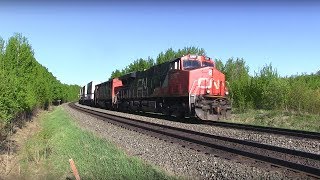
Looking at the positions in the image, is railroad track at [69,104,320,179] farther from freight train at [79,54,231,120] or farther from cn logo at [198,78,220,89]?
cn logo at [198,78,220,89]

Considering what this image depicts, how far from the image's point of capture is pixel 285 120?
931 inches

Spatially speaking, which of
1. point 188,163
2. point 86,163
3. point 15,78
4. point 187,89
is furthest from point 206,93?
point 86,163

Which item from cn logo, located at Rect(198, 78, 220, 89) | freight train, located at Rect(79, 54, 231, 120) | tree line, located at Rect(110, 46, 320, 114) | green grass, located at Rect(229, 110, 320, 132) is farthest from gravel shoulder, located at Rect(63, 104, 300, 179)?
tree line, located at Rect(110, 46, 320, 114)

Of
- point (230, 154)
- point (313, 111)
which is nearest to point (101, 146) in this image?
point (230, 154)

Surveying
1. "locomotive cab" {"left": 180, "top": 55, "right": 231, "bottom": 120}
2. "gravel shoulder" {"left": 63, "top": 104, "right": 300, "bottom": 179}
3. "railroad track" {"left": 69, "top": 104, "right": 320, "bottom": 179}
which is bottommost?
"gravel shoulder" {"left": 63, "top": 104, "right": 300, "bottom": 179}

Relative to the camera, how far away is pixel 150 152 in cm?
1174

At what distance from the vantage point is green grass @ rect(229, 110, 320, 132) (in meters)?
21.0

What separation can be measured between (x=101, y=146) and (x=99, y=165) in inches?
126

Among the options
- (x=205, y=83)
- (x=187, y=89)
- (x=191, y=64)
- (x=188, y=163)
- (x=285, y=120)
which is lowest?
(x=188, y=163)

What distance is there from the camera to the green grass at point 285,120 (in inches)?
825

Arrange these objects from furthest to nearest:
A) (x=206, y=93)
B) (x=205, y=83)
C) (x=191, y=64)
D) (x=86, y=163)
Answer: (x=191, y=64) < (x=205, y=83) < (x=206, y=93) < (x=86, y=163)

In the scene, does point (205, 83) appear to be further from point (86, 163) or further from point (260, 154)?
point (86, 163)

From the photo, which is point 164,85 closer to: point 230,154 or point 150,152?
point 150,152

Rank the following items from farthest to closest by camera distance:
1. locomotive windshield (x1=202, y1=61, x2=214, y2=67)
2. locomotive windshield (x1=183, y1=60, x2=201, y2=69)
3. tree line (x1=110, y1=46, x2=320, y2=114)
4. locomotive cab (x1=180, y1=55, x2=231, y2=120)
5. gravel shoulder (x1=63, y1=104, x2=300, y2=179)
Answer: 1. tree line (x1=110, y1=46, x2=320, y2=114)
2. locomotive windshield (x1=202, y1=61, x2=214, y2=67)
3. locomotive windshield (x1=183, y1=60, x2=201, y2=69)
4. locomotive cab (x1=180, y1=55, x2=231, y2=120)
5. gravel shoulder (x1=63, y1=104, x2=300, y2=179)
